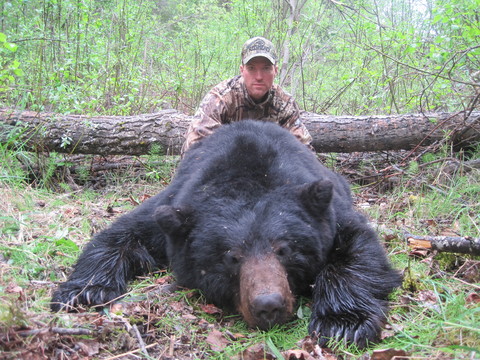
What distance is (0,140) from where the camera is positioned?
4.88 meters

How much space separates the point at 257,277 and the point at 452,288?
1.14 metres

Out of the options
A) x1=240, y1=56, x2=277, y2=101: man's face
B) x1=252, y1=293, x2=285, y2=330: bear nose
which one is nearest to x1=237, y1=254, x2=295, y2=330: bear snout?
x1=252, y1=293, x2=285, y2=330: bear nose

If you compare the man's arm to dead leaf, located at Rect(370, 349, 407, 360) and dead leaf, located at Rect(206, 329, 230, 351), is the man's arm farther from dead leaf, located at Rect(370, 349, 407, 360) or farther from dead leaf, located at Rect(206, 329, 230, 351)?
dead leaf, located at Rect(370, 349, 407, 360)

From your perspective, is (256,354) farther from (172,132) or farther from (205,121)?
(172,132)

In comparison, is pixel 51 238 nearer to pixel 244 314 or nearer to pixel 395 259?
pixel 244 314

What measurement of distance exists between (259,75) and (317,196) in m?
2.26

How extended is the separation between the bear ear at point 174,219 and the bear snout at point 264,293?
1.47 feet

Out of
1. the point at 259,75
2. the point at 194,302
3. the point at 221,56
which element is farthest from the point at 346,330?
the point at 221,56

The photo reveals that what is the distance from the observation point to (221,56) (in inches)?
354

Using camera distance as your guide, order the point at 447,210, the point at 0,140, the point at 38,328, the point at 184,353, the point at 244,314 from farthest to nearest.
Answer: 1. the point at 0,140
2. the point at 447,210
3. the point at 244,314
4. the point at 184,353
5. the point at 38,328

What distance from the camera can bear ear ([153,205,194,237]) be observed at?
2.47m

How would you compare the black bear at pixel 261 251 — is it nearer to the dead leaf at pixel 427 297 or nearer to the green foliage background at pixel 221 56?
the dead leaf at pixel 427 297

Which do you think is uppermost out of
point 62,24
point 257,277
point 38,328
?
point 62,24

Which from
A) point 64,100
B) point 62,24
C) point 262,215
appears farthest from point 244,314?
point 62,24
